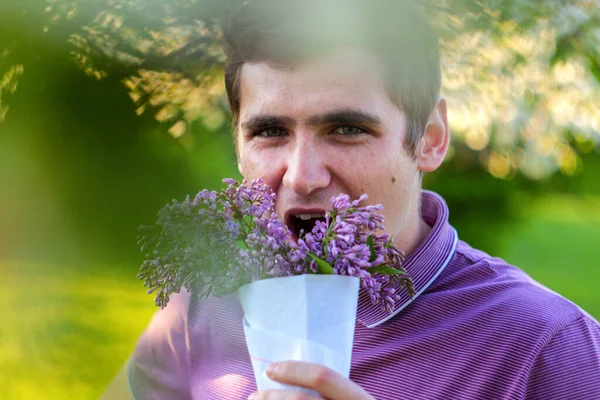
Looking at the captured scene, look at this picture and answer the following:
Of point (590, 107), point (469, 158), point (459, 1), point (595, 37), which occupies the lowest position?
point (469, 158)

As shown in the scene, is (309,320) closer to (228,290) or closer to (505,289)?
(228,290)

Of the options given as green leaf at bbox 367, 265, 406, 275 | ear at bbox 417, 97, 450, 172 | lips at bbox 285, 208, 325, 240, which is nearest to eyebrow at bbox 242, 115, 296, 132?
lips at bbox 285, 208, 325, 240

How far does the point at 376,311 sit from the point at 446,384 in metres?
0.20

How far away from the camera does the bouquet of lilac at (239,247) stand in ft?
2.99

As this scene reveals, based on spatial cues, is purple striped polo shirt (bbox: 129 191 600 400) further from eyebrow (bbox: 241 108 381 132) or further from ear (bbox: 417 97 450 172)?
eyebrow (bbox: 241 108 381 132)

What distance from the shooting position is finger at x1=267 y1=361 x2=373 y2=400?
3.11 ft

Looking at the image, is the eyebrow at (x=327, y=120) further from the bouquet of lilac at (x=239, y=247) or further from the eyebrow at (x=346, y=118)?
the bouquet of lilac at (x=239, y=247)

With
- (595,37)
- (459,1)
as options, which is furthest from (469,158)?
(459,1)

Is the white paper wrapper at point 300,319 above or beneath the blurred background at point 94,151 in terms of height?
beneath

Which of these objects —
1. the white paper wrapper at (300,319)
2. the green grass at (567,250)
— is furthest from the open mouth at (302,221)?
the green grass at (567,250)

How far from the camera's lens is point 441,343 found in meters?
1.44

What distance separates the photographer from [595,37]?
1.91 metres

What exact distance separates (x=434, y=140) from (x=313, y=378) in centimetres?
86

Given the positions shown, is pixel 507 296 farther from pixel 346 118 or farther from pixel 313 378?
pixel 313 378
